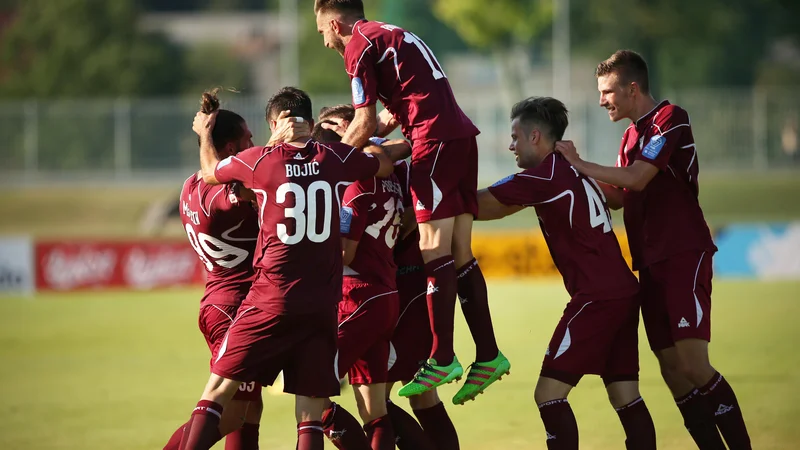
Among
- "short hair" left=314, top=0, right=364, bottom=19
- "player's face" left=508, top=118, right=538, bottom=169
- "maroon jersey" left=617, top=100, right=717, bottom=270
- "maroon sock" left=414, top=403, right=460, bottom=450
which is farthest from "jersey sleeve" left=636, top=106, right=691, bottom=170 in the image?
"maroon sock" left=414, top=403, right=460, bottom=450

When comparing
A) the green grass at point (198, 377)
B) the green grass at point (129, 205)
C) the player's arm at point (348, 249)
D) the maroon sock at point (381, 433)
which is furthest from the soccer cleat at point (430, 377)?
the green grass at point (129, 205)

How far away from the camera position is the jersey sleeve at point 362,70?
20.6ft

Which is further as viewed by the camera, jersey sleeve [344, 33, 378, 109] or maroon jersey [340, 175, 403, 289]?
maroon jersey [340, 175, 403, 289]

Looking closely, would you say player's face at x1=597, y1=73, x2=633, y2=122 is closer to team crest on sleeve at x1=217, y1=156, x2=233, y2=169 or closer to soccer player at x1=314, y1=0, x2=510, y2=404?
soccer player at x1=314, y1=0, x2=510, y2=404

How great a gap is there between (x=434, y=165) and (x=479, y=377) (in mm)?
1274

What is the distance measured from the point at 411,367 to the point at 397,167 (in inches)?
49.9

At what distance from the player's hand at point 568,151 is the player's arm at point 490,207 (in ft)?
1.31

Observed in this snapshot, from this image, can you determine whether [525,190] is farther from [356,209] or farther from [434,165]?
[356,209]

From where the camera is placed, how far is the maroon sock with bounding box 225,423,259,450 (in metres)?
6.67

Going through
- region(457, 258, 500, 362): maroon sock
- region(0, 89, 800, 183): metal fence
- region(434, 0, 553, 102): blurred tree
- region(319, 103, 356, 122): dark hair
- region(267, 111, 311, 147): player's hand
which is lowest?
region(457, 258, 500, 362): maroon sock

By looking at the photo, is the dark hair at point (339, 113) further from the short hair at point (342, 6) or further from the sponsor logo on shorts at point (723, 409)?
the sponsor logo on shorts at point (723, 409)

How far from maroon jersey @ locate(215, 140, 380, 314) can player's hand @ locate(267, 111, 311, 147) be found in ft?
0.24

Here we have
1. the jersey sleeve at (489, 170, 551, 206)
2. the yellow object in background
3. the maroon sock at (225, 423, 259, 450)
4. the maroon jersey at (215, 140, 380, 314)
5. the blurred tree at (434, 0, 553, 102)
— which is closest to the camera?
the maroon jersey at (215, 140, 380, 314)

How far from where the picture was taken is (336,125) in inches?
271
